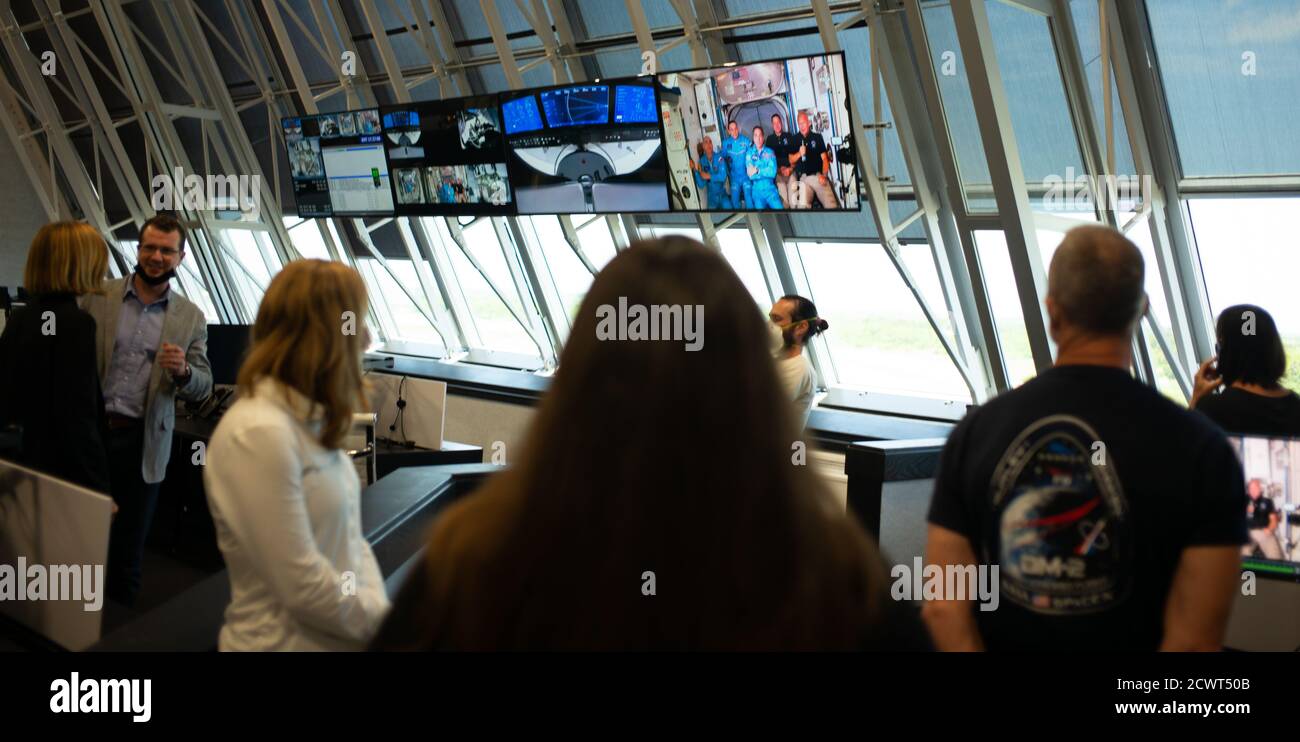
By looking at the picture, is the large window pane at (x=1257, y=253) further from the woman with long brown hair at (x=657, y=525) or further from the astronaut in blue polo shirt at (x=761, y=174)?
the woman with long brown hair at (x=657, y=525)

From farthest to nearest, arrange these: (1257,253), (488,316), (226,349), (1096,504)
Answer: (488,316), (226,349), (1257,253), (1096,504)

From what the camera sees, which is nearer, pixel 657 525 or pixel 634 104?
pixel 657 525

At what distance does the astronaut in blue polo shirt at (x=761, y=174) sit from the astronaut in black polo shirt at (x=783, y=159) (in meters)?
0.03

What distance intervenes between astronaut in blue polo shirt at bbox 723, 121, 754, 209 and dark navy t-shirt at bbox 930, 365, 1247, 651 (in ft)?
12.8

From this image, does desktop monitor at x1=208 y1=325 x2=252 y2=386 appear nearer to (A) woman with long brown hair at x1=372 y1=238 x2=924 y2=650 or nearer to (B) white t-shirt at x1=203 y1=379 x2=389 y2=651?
(B) white t-shirt at x1=203 y1=379 x2=389 y2=651

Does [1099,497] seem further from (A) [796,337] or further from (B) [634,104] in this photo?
(B) [634,104]

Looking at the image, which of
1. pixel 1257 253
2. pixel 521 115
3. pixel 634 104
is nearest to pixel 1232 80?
pixel 1257 253

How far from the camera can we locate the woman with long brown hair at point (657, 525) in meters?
0.98

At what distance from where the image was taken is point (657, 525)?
97cm

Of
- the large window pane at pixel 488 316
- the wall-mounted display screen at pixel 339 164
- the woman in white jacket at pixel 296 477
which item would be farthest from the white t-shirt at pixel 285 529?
the large window pane at pixel 488 316

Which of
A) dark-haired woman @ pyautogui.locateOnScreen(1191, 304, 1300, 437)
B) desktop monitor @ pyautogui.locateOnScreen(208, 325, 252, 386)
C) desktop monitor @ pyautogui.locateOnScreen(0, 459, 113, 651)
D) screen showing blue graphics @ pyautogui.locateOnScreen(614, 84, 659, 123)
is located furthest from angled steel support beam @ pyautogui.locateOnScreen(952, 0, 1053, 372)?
desktop monitor @ pyautogui.locateOnScreen(208, 325, 252, 386)

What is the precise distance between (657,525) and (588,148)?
540 cm

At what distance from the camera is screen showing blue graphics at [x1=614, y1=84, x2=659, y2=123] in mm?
5715

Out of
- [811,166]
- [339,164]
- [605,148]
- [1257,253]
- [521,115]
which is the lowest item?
[1257,253]
